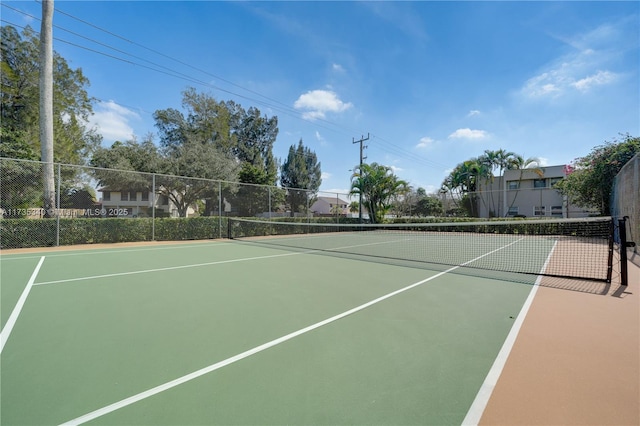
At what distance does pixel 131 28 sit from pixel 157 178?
747 cm

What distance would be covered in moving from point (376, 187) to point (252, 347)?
858 inches

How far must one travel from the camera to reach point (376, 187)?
23.7m

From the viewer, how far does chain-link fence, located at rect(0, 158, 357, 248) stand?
10023 mm

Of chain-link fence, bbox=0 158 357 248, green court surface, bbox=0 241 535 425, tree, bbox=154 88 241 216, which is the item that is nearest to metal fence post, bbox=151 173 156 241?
chain-link fence, bbox=0 158 357 248

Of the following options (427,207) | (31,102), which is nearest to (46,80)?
(31,102)

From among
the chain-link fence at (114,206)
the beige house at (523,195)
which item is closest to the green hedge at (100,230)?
the chain-link fence at (114,206)

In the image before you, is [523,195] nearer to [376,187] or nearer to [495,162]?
[495,162]

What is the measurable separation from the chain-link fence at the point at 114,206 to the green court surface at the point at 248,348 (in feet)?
20.2

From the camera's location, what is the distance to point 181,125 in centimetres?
3462

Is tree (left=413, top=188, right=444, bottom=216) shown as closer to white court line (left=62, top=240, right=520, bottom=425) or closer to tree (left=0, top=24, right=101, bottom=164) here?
white court line (left=62, top=240, right=520, bottom=425)

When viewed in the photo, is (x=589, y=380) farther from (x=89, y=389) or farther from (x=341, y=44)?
(x=341, y=44)

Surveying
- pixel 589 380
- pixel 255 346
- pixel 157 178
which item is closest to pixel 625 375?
pixel 589 380

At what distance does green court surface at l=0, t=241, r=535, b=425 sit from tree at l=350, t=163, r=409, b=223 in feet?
59.7

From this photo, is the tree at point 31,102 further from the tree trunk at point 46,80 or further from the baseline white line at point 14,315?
the baseline white line at point 14,315
